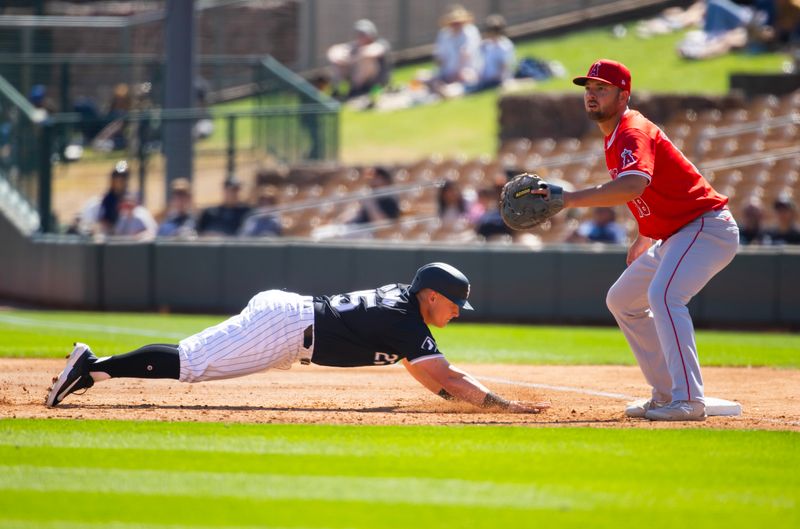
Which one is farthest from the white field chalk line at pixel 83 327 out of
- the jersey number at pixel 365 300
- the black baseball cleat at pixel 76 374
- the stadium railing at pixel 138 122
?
the jersey number at pixel 365 300

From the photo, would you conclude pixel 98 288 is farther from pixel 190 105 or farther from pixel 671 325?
pixel 671 325

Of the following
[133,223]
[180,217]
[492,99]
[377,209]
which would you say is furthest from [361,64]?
[133,223]

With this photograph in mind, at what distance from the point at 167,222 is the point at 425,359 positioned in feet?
31.6

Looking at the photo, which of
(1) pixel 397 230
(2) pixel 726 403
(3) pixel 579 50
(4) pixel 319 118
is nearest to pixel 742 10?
(3) pixel 579 50

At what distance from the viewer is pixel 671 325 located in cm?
617

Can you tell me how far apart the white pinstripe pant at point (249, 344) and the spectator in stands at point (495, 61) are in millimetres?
16708

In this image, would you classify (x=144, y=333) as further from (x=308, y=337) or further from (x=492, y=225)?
(x=308, y=337)

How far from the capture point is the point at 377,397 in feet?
24.5

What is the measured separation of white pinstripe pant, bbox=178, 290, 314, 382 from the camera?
6.32 m

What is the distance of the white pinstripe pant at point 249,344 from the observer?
20.7 ft

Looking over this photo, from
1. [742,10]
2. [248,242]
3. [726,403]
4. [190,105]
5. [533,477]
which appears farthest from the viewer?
[742,10]

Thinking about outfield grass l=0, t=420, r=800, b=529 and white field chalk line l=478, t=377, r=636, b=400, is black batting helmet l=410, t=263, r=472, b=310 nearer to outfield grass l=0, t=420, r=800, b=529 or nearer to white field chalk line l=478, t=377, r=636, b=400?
outfield grass l=0, t=420, r=800, b=529

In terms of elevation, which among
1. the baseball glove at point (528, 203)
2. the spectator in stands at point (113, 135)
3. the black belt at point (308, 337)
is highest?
the spectator in stands at point (113, 135)

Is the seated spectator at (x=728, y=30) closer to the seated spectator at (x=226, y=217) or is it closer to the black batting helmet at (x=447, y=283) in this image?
the seated spectator at (x=226, y=217)
